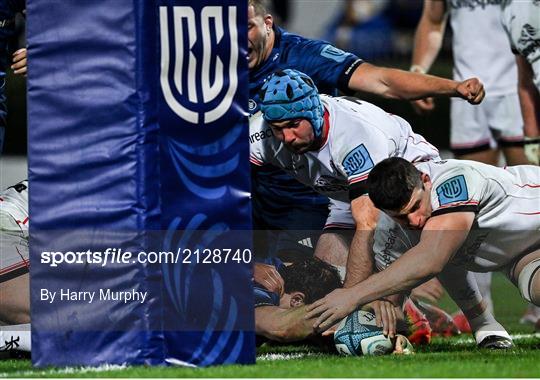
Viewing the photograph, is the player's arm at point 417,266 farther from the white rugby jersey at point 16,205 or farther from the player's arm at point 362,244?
the white rugby jersey at point 16,205

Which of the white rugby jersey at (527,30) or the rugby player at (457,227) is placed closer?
the rugby player at (457,227)

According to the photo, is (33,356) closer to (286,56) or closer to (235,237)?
(235,237)

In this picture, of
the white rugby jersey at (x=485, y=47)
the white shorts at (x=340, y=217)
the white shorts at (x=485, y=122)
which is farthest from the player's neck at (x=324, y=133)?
the white rugby jersey at (x=485, y=47)

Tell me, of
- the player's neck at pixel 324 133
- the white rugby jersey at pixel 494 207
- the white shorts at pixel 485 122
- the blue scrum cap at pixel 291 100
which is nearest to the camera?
the white rugby jersey at pixel 494 207

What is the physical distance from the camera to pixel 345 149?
19.4ft

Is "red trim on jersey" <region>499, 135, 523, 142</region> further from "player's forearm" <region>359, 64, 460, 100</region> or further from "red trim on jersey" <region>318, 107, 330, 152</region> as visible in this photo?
"red trim on jersey" <region>318, 107, 330, 152</region>

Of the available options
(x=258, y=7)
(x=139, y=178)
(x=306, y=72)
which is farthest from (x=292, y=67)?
(x=139, y=178)

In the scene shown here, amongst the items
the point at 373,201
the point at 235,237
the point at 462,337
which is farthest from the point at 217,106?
the point at 462,337

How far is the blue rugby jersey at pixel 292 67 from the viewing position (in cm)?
653

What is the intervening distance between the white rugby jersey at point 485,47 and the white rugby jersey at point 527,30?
142 cm

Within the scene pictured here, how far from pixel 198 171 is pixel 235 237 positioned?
303 millimetres

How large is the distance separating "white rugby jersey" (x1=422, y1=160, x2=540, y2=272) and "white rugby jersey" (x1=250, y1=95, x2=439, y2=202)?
0.29m

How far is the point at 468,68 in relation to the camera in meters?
9.20

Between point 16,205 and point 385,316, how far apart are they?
6.47 ft
